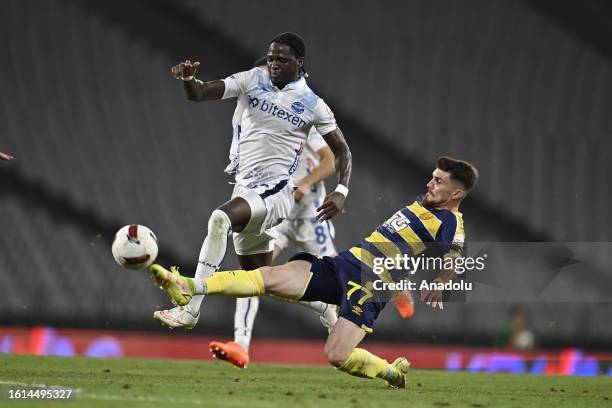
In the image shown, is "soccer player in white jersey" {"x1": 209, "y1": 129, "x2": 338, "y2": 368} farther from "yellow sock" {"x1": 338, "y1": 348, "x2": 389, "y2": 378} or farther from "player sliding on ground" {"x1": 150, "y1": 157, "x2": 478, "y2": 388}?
"yellow sock" {"x1": 338, "y1": 348, "x2": 389, "y2": 378}

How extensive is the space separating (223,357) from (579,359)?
5.46m

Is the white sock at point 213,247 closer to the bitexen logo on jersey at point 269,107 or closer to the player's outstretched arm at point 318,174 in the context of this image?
the bitexen logo on jersey at point 269,107

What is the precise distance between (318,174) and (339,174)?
1.57m

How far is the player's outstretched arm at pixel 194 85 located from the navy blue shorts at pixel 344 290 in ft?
3.67

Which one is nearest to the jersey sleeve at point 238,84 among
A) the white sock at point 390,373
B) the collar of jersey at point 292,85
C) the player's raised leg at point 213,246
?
the collar of jersey at point 292,85

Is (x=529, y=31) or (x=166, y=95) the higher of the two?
(x=529, y=31)

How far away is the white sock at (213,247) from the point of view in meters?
5.55

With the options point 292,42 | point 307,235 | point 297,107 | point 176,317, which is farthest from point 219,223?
point 307,235

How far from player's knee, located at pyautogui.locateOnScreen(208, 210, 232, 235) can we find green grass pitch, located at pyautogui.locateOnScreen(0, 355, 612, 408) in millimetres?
853

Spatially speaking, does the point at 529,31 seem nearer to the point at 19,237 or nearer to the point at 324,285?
the point at 19,237

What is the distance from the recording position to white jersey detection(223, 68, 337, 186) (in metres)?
6.00

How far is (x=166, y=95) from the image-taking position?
13750 millimetres

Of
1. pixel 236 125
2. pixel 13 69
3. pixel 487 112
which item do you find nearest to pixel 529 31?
pixel 487 112

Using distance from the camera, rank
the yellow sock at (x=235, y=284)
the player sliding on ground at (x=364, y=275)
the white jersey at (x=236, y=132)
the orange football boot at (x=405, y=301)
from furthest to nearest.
A: the orange football boot at (x=405, y=301)
the white jersey at (x=236, y=132)
the player sliding on ground at (x=364, y=275)
the yellow sock at (x=235, y=284)
